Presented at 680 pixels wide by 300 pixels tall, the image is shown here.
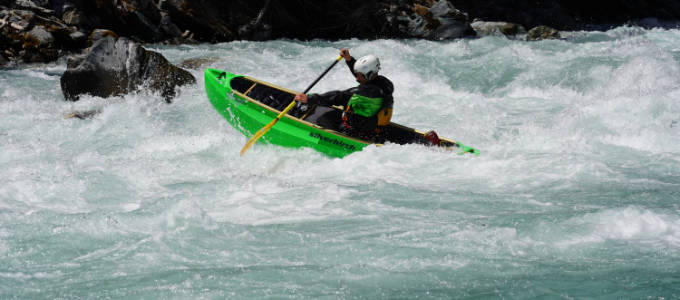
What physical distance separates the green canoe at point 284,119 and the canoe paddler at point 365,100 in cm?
14

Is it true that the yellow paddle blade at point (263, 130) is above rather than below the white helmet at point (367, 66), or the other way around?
below

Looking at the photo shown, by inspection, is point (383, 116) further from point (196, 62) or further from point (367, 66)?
point (196, 62)

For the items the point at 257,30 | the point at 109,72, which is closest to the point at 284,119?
the point at 109,72

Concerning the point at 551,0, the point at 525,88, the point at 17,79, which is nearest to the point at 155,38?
the point at 17,79

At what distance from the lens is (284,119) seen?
657 cm

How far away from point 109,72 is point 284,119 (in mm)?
3570

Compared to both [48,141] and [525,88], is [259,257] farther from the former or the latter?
[525,88]

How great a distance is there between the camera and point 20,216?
440 centimetres

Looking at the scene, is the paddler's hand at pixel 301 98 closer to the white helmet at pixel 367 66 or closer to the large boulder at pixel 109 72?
the white helmet at pixel 367 66

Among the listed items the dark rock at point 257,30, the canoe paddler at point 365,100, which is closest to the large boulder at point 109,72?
the canoe paddler at point 365,100

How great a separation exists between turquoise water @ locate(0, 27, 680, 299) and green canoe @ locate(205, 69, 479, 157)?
0.17 m

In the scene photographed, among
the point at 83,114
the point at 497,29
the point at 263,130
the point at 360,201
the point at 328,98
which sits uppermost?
the point at 497,29

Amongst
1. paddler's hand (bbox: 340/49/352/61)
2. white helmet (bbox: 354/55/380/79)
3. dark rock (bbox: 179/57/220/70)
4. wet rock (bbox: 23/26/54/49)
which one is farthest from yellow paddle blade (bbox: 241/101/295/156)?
wet rock (bbox: 23/26/54/49)

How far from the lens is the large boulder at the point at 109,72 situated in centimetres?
851
